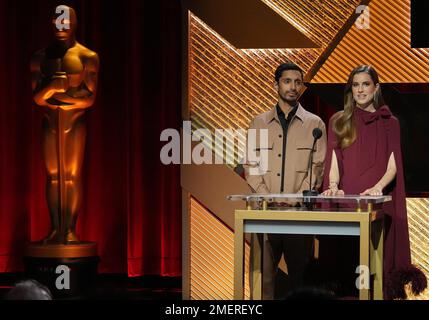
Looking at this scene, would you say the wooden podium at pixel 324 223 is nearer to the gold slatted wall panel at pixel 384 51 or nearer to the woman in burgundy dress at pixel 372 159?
the woman in burgundy dress at pixel 372 159

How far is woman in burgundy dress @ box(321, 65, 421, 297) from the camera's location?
4.36 m

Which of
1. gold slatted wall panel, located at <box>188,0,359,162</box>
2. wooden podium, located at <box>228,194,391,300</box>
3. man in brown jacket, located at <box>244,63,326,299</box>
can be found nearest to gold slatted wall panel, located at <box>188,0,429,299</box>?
gold slatted wall panel, located at <box>188,0,359,162</box>

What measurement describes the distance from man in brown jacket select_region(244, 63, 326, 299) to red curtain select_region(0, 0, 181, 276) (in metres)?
1.58

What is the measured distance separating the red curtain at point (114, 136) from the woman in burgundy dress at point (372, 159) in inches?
71.2

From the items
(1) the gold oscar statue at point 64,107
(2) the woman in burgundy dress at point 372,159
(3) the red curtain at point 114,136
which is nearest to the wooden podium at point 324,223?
(2) the woman in burgundy dress at point 372,159

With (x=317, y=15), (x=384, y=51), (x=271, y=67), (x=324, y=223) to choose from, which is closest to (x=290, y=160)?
(x=324, y=223)

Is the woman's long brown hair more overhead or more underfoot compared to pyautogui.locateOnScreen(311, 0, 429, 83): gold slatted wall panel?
more underfoot

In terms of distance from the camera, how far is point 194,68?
17.6 feet

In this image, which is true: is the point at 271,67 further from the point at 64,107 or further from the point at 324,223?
the point at 324,223

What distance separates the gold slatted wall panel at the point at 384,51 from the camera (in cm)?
512

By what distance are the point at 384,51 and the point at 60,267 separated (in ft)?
7.89

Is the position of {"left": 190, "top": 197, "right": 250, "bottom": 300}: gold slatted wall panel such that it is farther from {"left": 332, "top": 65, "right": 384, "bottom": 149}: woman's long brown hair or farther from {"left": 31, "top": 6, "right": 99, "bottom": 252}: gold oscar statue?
{"left": 332, "top": 65, "right": 384, "bottom": 149}: woman's long brown hair
